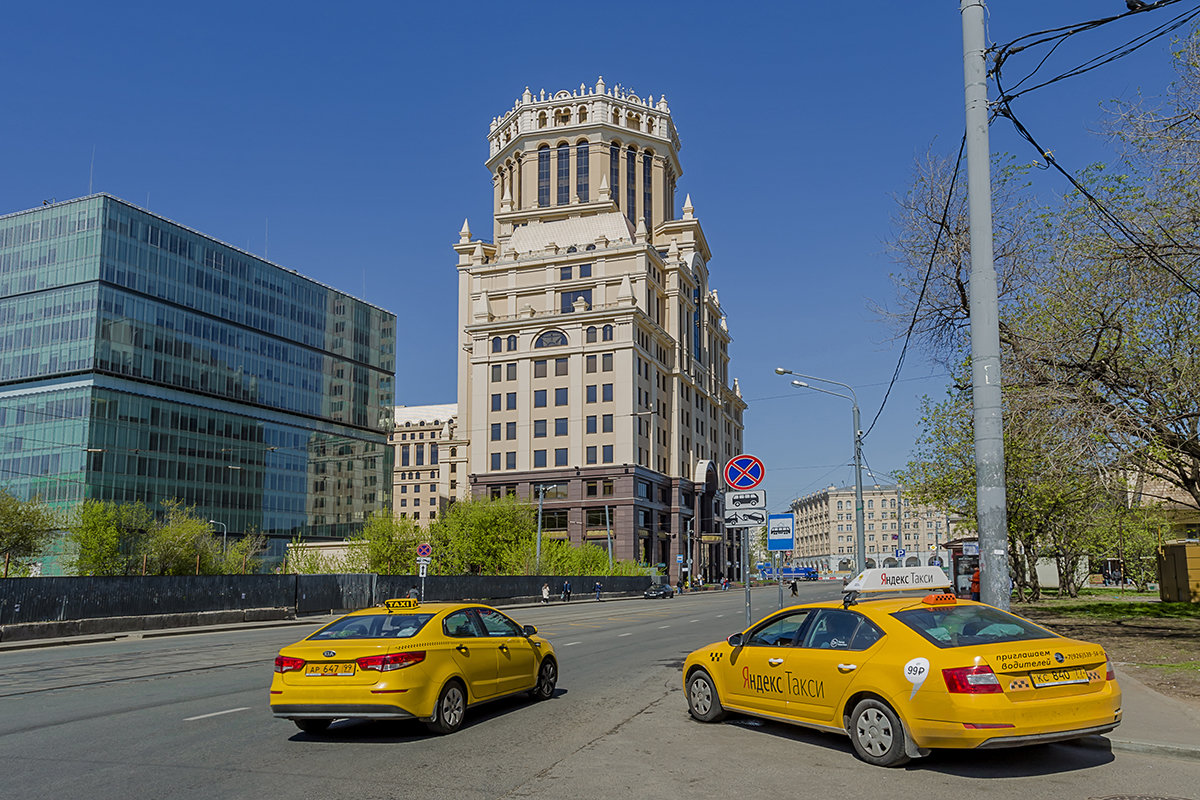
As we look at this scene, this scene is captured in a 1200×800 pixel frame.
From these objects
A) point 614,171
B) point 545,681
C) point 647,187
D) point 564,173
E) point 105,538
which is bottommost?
point 545,681

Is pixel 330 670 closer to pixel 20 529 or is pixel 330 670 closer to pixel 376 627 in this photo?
pixel 376 627

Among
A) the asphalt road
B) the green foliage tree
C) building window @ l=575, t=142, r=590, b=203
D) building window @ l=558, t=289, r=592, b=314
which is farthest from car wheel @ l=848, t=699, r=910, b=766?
building window @ l=575, t=142, r=590, b=203

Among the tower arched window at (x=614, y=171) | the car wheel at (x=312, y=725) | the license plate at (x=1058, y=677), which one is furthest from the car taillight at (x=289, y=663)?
the tower arched window at (x=614, y=171)

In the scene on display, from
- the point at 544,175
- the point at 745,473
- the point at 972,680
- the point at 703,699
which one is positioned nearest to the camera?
the point at 972,680

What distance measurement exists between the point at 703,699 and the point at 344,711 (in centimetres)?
376

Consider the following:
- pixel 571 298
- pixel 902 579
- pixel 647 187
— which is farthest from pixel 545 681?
pixel 647 187

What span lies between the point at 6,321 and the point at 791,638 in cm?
10202

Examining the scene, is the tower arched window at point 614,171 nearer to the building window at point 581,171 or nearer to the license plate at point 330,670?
the building window at point 581,171

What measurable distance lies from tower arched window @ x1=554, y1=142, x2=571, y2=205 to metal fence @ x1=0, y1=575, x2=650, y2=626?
63.1 metres

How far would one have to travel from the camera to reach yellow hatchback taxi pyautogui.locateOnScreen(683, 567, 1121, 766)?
767 cm

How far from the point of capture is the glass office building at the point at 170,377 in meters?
87.5

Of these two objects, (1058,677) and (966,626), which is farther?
(966,626)

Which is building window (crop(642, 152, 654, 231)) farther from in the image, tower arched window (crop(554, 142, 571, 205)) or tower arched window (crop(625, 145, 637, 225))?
tower arched window (crop(554, 142, 571, 205))

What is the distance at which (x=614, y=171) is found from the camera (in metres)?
109
